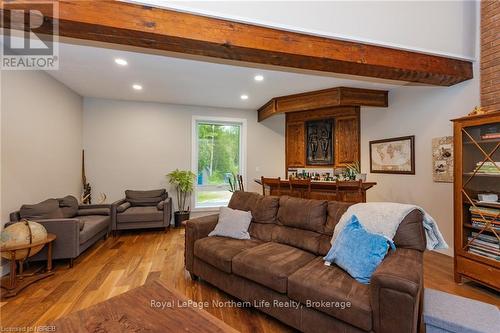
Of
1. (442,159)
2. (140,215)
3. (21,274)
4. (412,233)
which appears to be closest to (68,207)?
(140,215)

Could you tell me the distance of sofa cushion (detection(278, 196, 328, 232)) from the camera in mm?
2477

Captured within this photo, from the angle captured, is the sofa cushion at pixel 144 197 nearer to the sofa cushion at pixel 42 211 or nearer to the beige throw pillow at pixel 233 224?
the sofa cushion at pixel 42 211

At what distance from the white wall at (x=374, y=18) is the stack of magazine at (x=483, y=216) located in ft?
6.10

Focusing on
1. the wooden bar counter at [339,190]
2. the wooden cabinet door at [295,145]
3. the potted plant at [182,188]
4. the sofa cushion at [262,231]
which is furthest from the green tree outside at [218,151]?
the sofa cushion at [262,231]

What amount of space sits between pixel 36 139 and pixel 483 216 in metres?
5.61

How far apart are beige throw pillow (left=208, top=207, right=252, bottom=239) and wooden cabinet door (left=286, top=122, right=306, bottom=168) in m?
3.24

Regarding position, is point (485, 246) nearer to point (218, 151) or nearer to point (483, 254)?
point (483, 254)

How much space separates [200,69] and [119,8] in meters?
1.57

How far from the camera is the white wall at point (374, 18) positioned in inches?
86.1

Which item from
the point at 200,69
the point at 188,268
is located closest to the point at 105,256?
the point at 188,268

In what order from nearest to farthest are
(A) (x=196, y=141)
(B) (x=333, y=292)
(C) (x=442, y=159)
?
(B) (x=333, y=292) → (C) (x=442, y=159) → (A) (x=196, y=141)

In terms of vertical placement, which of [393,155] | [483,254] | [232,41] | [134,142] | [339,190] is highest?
[232,41]

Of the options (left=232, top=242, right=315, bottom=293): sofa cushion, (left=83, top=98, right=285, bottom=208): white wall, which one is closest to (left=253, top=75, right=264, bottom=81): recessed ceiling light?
(left=83, top=98, right=285, bottom=208): white wall

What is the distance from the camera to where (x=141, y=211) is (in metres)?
4.45
